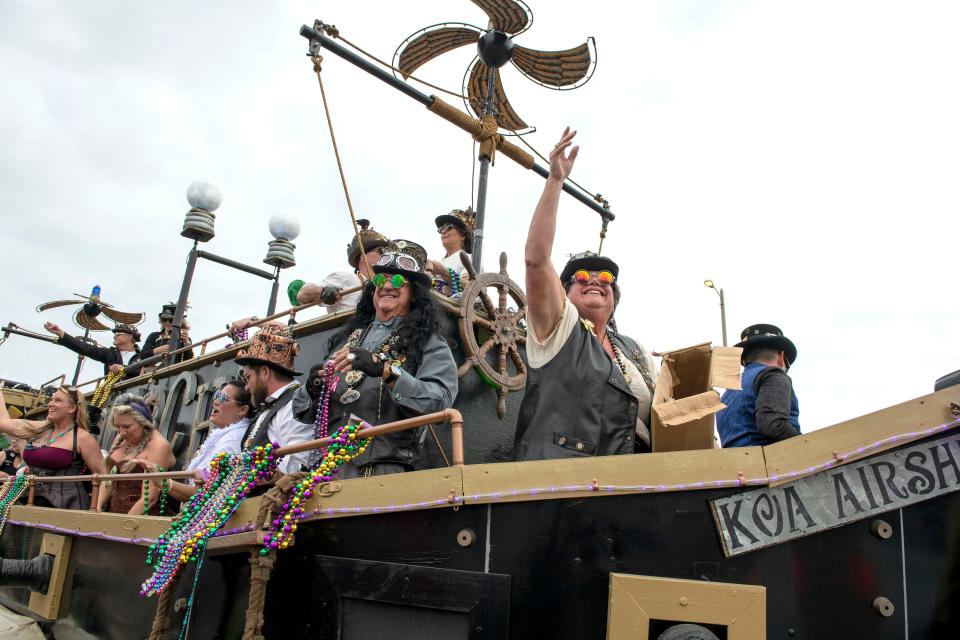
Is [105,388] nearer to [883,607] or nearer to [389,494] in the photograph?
[389,494]

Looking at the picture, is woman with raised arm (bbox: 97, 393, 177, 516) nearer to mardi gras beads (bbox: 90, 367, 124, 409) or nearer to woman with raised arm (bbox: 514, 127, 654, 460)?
mardi gras beads (bbox: 90, 367, 124, 409)

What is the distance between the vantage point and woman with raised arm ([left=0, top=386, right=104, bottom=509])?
5949 millimetres

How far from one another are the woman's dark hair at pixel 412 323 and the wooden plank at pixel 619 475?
1512mm

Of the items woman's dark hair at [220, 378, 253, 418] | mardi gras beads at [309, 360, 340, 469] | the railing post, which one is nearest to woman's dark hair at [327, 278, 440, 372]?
mardi gras beads at [309, 360, 340, 469]

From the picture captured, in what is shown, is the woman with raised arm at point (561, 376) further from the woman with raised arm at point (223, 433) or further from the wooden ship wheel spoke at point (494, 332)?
the woman with raised arm at point (223, 433)

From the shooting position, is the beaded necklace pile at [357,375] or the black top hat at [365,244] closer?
the beaded necklace pile at [357,375]

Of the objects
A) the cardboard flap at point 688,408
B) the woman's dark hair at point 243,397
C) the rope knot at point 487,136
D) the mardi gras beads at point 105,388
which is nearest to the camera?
the cardboard flap at point 688,408

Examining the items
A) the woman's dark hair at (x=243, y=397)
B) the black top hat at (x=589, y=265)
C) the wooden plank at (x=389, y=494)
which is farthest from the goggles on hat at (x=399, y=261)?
the woman's dark hair at (x=243, y=397)

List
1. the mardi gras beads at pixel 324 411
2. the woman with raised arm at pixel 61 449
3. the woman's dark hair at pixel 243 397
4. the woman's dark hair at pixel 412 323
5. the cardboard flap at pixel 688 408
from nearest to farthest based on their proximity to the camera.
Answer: the cardboard flap at pixel 688 408
the mardi gras beads at pixel 324 411
the woman's dark hair at pixel 412 323
the woman's dark hair at pixel 243 397
the woman with raised arm at pixel 61 449

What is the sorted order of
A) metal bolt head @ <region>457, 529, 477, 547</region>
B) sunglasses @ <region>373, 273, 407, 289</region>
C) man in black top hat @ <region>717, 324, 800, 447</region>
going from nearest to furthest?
metal bolt head @ <region>457, 529, 477, 547</region>, man in black top hat @ <region>717, 324, 800, 447</region>, sunglasses @ <region>373, 273, 407, 289</region>

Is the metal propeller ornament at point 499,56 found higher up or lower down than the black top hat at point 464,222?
higher up

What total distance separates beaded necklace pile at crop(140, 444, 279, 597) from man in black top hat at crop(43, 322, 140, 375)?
7188 mm

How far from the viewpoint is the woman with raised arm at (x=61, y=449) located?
595 cm

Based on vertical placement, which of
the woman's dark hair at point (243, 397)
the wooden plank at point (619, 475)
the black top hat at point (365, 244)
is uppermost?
the black top hat at point (365, 244)
